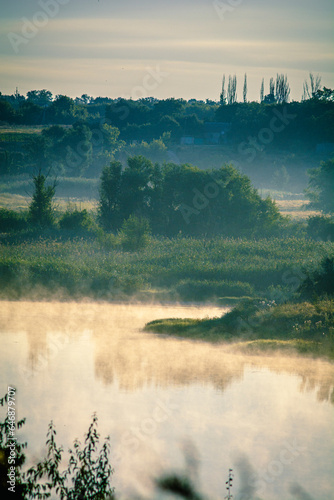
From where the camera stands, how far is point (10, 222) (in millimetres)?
50875

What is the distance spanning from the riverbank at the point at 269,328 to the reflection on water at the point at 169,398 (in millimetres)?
801

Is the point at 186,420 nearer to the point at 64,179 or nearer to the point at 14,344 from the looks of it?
the point at 14,344

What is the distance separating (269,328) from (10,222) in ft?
97.0

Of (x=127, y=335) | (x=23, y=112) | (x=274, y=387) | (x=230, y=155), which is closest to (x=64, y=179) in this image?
(x=230, y=155)

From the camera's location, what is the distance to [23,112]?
11794 cm

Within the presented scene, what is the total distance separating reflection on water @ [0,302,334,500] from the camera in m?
15.6

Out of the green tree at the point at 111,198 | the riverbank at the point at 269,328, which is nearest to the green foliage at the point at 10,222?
the green tree at the point at 111,198

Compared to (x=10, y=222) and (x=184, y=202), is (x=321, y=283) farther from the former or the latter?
(x=10, y=222)

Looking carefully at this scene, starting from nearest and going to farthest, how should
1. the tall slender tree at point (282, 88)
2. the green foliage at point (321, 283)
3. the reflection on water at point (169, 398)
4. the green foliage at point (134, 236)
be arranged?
the reflection on water at point (169, 398), the green foliage at point (321, 283), the green foliage at point (134, 236), the tall slender tree at point (282, 88)

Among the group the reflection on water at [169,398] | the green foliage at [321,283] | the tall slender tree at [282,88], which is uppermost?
the tall slender tree at [282,88]

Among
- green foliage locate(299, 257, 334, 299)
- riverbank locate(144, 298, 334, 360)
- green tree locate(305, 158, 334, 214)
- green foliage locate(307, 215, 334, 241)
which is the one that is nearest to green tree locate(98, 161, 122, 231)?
green foliage locate(307, 215, 334, 241)

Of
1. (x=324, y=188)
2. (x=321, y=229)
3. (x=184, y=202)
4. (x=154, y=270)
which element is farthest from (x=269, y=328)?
(x=324, y=188)

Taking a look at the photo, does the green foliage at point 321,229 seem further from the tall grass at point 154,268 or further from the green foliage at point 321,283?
the green foliage at point 321,283

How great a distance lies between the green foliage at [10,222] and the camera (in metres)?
50.2
